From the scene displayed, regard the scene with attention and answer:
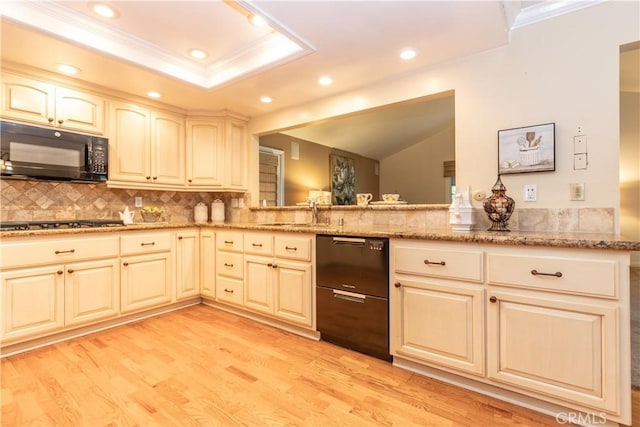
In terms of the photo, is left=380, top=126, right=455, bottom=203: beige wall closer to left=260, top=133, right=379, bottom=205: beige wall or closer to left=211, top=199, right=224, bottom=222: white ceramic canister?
left=260, top=133, right=379, bottom=205: beige wall

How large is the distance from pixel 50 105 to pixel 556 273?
3.61 meters

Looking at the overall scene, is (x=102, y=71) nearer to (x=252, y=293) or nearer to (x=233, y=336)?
(x=252, y=293)

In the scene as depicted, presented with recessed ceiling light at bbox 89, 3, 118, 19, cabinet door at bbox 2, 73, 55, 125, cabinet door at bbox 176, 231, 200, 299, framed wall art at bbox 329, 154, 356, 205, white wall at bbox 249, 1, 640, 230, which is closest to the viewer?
white wall at bbox 249, 1, 640, 230

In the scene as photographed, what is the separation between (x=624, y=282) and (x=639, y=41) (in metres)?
1.38

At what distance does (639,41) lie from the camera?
1.69m

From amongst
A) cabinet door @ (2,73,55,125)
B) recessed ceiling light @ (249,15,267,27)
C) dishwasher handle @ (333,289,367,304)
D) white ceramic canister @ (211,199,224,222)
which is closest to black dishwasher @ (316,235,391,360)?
dishwasher handle @ (333,289,367,304)

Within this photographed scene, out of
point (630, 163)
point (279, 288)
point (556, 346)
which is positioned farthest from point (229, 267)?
point (630, 163)

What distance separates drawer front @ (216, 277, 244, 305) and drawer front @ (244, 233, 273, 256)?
0.35 m

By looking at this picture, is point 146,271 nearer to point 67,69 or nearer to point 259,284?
point 259,284

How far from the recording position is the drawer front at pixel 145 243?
103 inches

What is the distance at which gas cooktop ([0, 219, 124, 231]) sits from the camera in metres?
2.32

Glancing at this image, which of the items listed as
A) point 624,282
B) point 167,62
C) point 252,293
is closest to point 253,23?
point 167,62

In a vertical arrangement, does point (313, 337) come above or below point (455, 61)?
below

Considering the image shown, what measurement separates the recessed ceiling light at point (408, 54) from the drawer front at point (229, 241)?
6.47 ft
